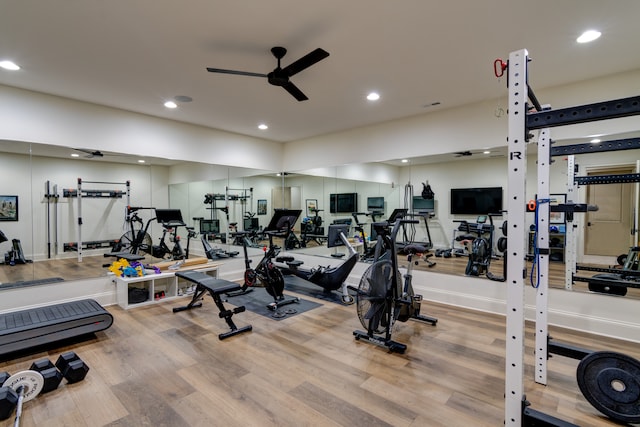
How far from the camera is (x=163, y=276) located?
14.4 feet

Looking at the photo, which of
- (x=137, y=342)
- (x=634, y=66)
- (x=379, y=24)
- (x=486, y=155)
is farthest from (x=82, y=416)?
(x=634, y=66)

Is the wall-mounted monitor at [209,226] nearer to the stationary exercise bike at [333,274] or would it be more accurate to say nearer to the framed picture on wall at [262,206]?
the framed picture on wall at [262,206]

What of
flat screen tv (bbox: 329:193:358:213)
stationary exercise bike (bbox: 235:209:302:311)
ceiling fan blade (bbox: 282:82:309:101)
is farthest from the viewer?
flat screen tv (bbox: 329:193:358:213)

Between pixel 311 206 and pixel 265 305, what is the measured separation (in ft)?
9.07

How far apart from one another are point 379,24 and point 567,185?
8.41 feet

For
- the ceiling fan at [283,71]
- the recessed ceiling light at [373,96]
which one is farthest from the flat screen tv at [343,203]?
the ceiling fan at [283,71]

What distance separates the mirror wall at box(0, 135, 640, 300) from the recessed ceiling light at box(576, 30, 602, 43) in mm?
1245

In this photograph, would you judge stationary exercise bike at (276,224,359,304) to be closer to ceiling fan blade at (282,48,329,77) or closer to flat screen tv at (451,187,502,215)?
flat screen tv at (451,187,502,215)

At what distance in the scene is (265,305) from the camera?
426cm

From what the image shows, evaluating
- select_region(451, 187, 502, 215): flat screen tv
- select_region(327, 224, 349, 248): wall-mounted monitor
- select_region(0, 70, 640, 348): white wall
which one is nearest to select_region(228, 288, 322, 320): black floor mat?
select_region(327, 224, 349, 248): wall-mounted monitor

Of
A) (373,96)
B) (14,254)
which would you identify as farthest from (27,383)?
(373,96)

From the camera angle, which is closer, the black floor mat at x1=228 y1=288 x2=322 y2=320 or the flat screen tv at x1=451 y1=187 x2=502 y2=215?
the black floor mat at x1=228 y1=288 x2=322 y2=320

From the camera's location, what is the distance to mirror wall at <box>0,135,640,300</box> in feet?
11.9

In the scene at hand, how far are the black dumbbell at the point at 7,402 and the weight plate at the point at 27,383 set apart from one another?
0.09 m
